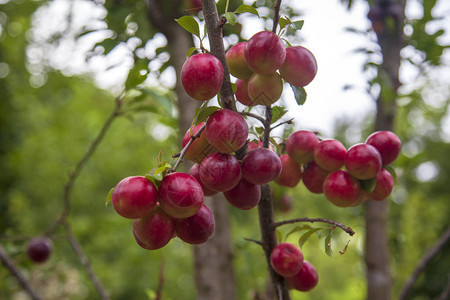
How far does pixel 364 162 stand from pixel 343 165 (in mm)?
48

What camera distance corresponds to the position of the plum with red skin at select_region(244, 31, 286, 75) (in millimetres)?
313

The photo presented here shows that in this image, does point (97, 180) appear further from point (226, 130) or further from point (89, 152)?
point (226, 130)

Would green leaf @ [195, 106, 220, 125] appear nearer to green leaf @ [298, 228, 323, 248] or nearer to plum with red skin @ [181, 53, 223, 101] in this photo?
plum with red skin @ [181, 53, 223, 101]

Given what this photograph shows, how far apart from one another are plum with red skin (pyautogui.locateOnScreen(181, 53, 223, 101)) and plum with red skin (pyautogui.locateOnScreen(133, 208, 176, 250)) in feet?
0.34

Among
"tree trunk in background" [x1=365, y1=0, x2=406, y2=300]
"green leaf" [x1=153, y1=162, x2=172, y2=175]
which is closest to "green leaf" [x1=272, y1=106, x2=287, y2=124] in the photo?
"green leaf" [x1=153, y1=162, x2=172, y2=175]

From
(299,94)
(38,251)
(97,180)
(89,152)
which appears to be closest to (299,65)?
(299,94)

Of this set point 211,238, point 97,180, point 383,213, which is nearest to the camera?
point 211,238

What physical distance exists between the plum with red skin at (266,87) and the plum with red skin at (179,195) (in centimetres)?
10

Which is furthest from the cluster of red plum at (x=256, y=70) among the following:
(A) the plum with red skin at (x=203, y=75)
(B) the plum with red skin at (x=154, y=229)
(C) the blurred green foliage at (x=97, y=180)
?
(C) the blurred green foliage at (x=97, y=180)

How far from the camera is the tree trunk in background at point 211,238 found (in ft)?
2.60

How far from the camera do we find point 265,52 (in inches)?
12.4

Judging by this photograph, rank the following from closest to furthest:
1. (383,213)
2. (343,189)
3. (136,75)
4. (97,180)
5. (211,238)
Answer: (343,189)
(136,75)
(211,238)
(383,213)
(97,180)

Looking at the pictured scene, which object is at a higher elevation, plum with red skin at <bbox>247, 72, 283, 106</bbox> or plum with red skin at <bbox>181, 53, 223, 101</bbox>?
plum with red skin at <bbox>181, 53, 223, 101</bbox>

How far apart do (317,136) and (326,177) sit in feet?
0.16
